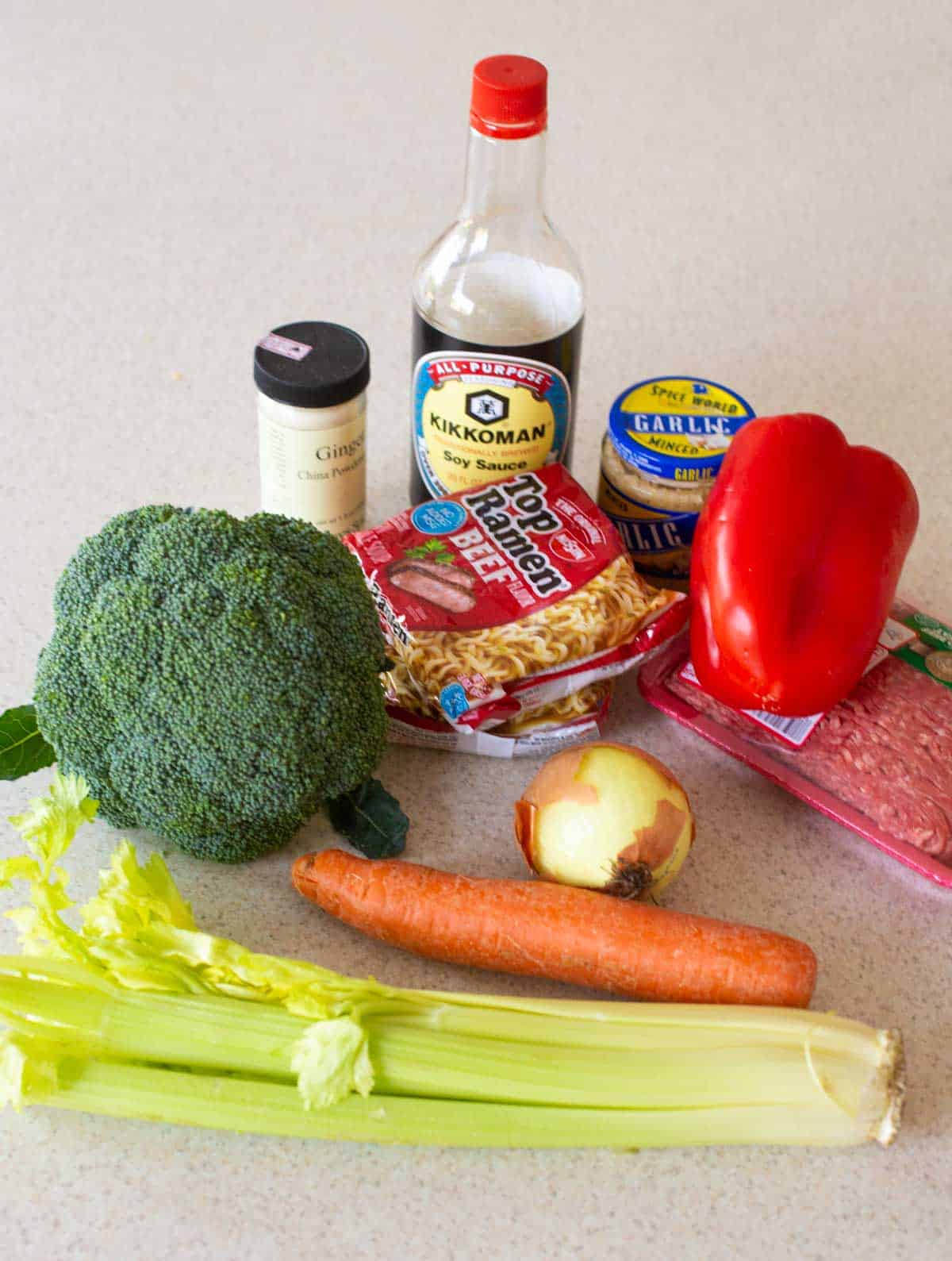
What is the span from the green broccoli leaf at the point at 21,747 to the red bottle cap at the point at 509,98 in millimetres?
581

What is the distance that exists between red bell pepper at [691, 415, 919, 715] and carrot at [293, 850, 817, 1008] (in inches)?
8.0

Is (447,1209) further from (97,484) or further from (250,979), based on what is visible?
(97,484)

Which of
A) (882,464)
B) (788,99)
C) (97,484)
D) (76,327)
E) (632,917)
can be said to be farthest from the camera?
(788,99)

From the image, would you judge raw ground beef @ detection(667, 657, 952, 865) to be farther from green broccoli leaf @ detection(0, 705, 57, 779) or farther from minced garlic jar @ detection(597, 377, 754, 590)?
green broccoli leaf @ detection(0, 705, 57, 779)

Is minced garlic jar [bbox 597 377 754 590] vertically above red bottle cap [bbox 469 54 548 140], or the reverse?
red bottle cap [bbox 469 54 548 140]

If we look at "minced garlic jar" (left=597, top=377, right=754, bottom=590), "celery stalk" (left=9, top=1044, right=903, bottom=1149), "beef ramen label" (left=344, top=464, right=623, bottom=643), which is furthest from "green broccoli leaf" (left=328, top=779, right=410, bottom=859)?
"minced garlic jar" (left=597, top=377, right=754, bottom=590)

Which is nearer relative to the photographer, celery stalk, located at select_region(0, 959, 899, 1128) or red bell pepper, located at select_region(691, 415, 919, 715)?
celery stalk, located at select_region(0, 959, 899, 1128)

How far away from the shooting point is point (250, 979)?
866 millimetres

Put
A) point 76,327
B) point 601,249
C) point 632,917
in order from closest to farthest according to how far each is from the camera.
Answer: point 632,917, point 76,327, point 601,249

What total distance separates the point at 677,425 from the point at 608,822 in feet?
1.29

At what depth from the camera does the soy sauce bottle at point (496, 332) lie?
1.16 meters

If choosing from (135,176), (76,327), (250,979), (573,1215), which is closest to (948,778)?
(573,1215)

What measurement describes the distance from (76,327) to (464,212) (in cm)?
59

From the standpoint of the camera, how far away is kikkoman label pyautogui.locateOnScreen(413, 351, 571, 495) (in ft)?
3.84
